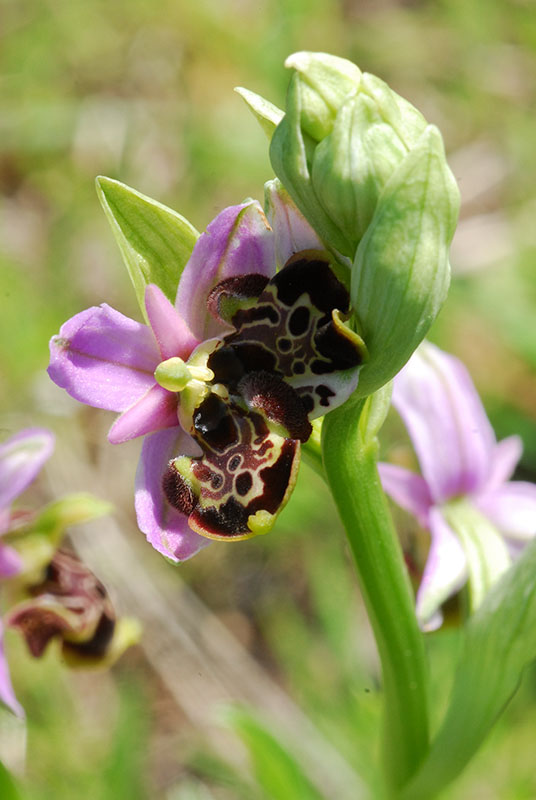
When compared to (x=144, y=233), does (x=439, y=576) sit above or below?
below

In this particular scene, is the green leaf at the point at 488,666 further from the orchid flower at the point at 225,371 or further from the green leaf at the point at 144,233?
the green leaf at the point at 144,233

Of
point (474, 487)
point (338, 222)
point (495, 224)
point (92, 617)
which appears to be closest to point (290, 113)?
point (338, 222)

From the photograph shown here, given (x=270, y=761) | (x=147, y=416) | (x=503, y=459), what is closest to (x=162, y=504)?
(x=147, y=416)

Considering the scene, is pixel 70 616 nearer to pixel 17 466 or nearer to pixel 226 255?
pixel 17 466

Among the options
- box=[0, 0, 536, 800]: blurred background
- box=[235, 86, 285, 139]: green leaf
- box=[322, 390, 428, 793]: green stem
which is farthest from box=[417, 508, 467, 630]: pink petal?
box=[235, 86, 285, 139]: green leaf

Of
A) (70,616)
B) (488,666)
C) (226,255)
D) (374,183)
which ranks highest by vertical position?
(374,183)
